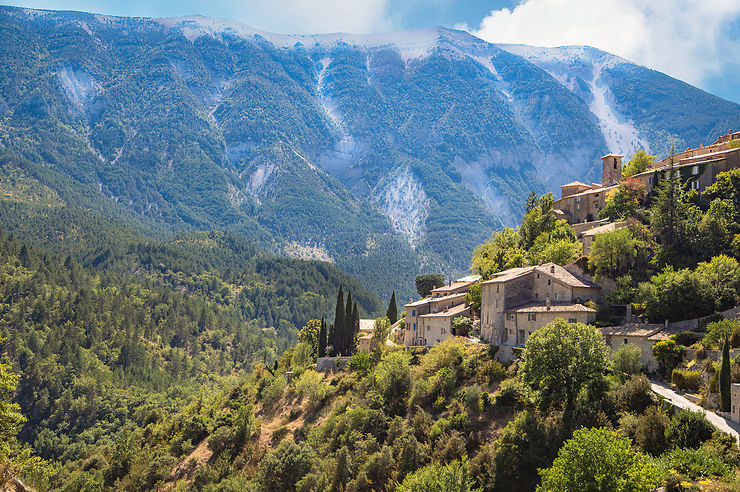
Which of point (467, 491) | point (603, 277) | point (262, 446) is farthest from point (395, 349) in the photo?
point (467, 491)

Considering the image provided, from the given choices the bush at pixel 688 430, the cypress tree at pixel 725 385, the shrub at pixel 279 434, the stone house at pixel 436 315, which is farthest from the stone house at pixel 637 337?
the shrub at pixel 279 434

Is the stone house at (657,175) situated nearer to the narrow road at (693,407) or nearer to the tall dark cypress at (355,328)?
the narrow road at (693,407)

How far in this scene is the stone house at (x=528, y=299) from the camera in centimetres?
6606

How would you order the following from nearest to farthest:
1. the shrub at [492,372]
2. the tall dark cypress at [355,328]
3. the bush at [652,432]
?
the bush at [652,432]
the shrub at [492,372]
the tall dark cypress at [355,328]

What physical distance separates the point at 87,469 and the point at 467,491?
249 ft

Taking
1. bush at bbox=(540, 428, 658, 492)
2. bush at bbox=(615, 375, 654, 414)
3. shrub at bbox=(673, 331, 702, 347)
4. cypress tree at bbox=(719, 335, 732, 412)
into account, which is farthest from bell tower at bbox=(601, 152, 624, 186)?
bush at bbox=(540, 428, 658, 492)

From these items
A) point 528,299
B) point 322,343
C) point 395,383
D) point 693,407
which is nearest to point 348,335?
point 322,343

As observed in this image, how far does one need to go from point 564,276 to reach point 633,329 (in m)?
11.8

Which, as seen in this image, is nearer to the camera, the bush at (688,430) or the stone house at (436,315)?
the bush at (688,430)

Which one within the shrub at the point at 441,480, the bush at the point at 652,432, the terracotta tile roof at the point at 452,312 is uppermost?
the terracotta tile roof at the point at 452,312

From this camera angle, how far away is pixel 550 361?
51.9 meters

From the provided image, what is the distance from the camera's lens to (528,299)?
70812mm

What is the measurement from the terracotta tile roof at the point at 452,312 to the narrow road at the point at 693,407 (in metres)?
28.9

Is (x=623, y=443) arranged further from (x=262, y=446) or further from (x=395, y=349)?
(x=262, y=446)
